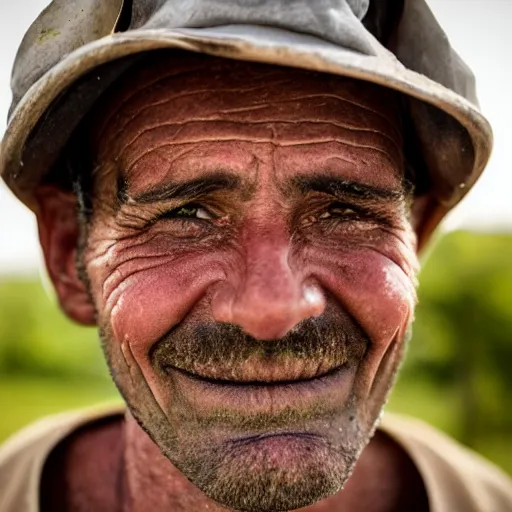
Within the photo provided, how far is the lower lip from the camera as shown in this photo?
167 centimetres

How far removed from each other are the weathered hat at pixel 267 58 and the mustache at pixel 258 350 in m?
0.60

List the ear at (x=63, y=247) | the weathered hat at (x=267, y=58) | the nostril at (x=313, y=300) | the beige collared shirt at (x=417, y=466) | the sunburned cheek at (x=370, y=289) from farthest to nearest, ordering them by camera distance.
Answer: the beige collared shirt at (x=417, y=466) → the ear at (x=63, y=247) → the sunburned cheek at (x=370, y=289) → the nostril at (x=313, y=300) → the weathered hat at (x=267, y=58)

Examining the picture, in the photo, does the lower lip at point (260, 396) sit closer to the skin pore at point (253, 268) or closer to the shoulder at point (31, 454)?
the skin pore at point (253, 268)

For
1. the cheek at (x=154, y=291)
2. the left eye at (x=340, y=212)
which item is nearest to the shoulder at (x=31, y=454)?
the cheek at (x=154, y=291)

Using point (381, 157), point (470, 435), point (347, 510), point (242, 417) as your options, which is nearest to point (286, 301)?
point (242, 417)

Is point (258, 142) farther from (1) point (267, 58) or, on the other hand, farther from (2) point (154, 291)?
(2) point (154, 291)

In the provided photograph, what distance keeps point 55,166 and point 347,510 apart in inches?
60.9

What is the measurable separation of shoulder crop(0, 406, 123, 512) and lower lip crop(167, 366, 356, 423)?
89 cm

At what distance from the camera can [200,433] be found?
5.60 ft

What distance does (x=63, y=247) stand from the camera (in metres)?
2.25

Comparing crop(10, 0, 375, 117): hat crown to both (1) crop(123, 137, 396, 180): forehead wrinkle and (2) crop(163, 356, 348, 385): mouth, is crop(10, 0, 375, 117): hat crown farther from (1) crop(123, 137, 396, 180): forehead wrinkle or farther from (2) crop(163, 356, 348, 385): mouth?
(2) crop(163, 356, 348, 385): mouth

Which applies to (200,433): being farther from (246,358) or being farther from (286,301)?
(286,301)

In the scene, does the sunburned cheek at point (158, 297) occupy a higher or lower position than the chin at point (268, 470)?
higher

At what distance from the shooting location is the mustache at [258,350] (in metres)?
1.64
